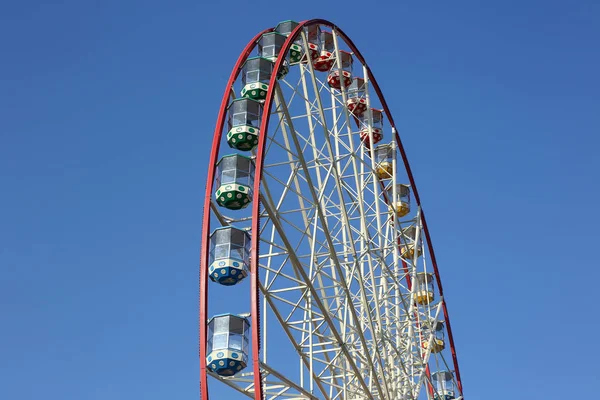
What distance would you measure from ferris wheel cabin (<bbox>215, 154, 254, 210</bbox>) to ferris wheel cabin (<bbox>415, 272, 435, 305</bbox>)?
11.8 meters

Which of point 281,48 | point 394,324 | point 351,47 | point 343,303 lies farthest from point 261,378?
point 351,47

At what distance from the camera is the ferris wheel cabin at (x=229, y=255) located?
2083 centimetres

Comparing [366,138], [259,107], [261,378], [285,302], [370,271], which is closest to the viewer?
[261,378]

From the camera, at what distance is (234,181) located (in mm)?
21984

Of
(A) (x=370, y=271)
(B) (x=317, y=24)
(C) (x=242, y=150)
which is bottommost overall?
(A) (x=370, y=271)

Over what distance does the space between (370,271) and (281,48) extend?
5970mm

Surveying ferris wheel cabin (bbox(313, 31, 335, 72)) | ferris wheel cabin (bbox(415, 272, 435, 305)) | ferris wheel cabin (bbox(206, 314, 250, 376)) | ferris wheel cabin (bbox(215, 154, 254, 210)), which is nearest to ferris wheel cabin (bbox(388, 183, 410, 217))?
ferris wheel cabin (bbox(415, 272, 435, 305))

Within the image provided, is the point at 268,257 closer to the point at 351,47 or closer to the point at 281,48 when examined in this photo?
the point at 281,48

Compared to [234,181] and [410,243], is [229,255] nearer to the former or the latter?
[234,181]

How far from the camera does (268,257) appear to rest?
22188 millimetres

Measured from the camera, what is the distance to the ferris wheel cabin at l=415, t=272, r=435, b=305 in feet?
107

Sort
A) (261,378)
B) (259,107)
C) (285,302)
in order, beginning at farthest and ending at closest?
(259,107), (285,302), (261,378)

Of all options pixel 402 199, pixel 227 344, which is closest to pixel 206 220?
pixel 227 344

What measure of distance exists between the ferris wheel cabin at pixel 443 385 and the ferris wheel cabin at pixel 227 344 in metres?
14.6
